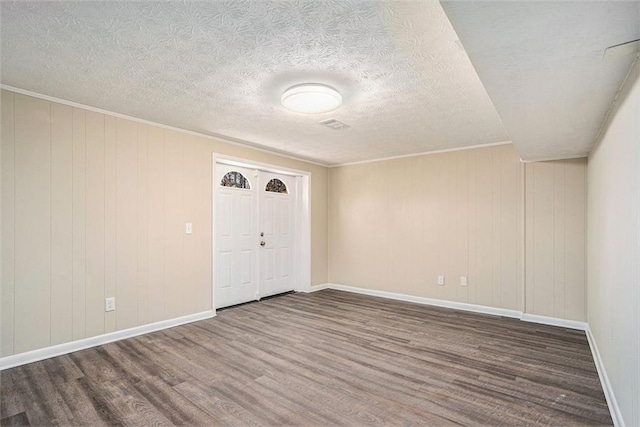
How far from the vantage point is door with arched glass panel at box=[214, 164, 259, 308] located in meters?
4.60

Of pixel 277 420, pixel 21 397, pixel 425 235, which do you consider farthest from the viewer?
pixel 425 235

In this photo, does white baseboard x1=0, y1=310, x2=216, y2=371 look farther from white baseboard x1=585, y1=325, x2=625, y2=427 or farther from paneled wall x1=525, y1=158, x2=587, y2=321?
paneled wall x1=525, y1=158, x2=587, y2=321

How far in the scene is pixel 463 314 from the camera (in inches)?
172

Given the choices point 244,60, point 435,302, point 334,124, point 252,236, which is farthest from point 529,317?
point 244,60

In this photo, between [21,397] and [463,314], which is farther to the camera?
[463,314]

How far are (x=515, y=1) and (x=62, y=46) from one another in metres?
2.54

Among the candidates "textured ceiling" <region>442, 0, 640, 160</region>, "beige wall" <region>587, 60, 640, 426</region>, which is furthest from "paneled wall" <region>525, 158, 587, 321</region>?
"textured ceiling" <region>442, 0, 640, 160</region>

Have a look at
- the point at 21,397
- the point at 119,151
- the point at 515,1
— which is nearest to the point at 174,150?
the point at 119,151

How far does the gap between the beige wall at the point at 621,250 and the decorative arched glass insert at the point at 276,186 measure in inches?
164

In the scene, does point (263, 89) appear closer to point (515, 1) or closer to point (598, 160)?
point (515, 1)

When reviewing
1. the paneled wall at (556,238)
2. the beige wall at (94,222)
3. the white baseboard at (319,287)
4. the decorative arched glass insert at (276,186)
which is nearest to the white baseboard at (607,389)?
the paneled wall at (556,238)

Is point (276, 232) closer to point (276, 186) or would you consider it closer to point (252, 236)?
point (252, 236)

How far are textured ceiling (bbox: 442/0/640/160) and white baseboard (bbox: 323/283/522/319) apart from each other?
264 centimetres

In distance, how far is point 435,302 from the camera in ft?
15.9
